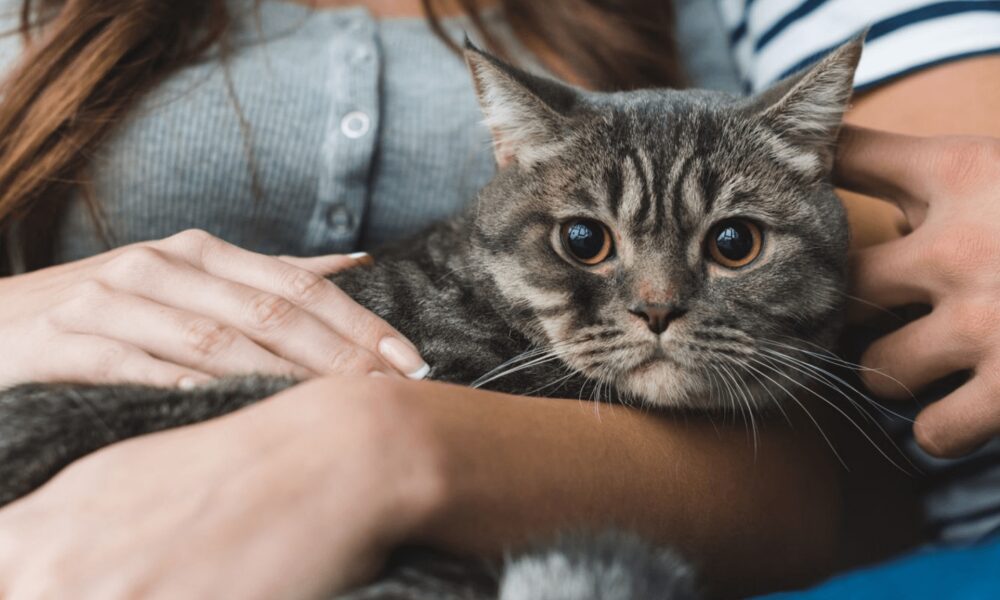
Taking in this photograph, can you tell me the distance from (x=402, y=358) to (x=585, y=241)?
0.28 m

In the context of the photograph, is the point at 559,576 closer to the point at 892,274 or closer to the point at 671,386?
the point at 671,386

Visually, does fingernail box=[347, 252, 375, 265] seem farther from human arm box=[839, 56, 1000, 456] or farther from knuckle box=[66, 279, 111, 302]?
human arm box=[839, 56, 1000, 456]

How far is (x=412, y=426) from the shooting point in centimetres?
77

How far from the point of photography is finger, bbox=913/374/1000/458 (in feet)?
3.12

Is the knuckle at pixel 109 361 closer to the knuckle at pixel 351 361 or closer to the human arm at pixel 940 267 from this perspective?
the knuckle at pixel 351 361

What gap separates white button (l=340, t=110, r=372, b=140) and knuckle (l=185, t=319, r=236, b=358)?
1.82ft

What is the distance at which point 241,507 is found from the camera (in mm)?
717

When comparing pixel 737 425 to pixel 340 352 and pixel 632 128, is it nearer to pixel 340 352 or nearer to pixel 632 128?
pixel 632 128

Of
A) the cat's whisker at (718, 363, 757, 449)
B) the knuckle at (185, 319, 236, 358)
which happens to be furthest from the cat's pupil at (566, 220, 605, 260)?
the knuckle at (185, 319, 236, 358)

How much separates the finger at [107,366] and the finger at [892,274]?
34.9 inches

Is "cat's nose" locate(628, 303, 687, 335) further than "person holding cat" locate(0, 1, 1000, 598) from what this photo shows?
Yes

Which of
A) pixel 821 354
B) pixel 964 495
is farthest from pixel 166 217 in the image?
pixel 964 495

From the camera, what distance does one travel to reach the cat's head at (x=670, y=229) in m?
0.95

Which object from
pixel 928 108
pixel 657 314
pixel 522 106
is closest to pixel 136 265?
pixel 522 106
